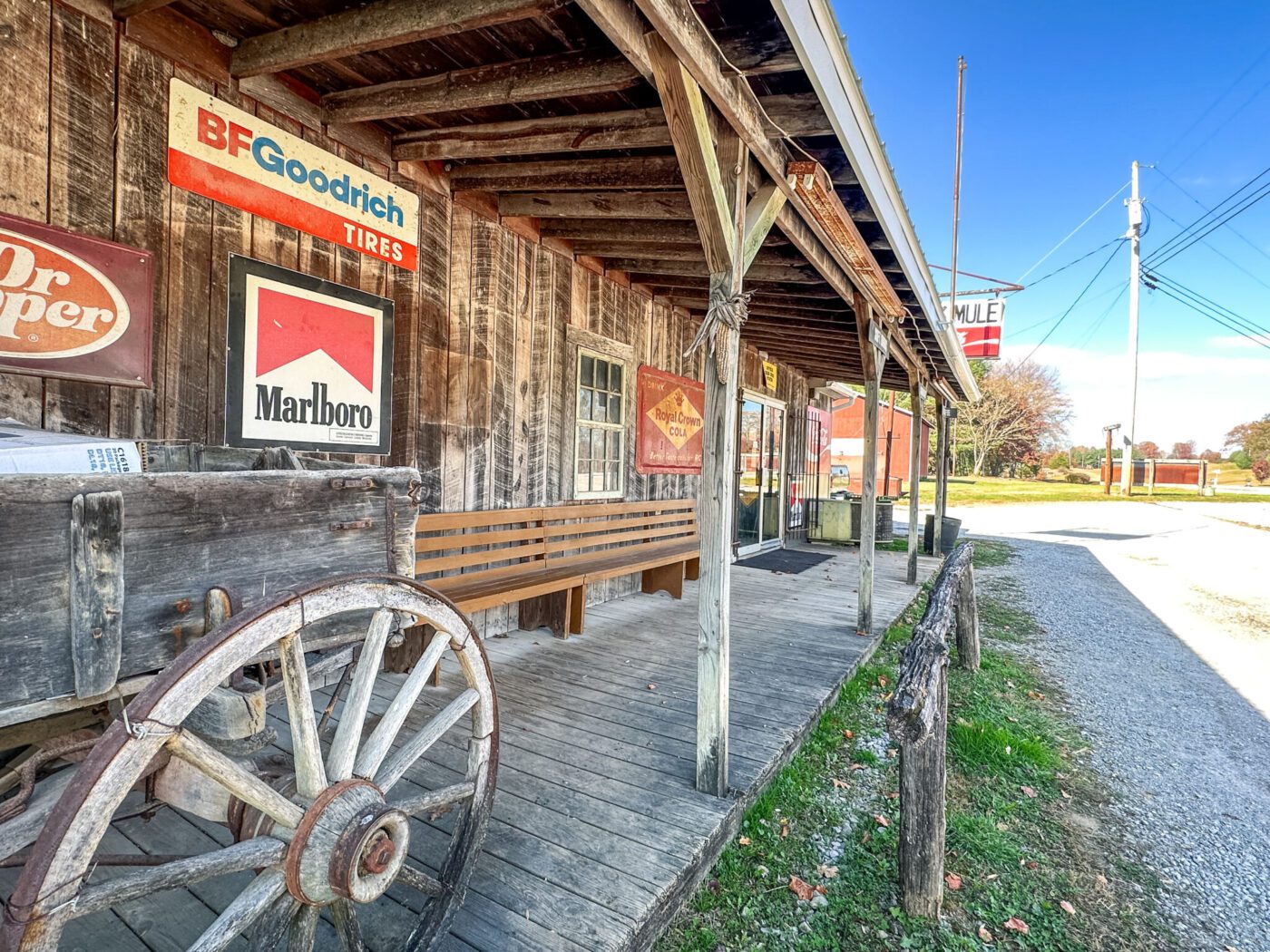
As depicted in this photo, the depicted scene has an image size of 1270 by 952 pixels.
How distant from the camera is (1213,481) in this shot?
105ft

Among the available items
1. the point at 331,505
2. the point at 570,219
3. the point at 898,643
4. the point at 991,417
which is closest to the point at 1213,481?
the point at 991,417

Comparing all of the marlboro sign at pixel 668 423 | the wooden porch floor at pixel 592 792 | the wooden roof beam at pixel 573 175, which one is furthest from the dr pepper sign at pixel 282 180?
the marlboro sign at pixel 668 423

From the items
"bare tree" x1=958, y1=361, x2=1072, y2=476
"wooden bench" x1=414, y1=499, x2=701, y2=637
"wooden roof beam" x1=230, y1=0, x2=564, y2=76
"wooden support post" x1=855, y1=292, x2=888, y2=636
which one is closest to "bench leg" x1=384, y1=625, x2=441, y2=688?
"wooden bench" x1=414, y1=499, x2=701, y2=637

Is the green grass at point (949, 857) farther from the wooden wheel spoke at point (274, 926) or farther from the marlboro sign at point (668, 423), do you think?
the marlboro sign at point (668, 423)

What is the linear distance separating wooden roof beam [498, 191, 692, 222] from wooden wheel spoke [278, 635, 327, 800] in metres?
2.82

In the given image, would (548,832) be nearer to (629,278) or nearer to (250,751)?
(250,751)

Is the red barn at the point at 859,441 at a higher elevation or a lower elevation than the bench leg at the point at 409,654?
higher

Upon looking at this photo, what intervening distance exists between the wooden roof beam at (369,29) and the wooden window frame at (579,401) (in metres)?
2.38

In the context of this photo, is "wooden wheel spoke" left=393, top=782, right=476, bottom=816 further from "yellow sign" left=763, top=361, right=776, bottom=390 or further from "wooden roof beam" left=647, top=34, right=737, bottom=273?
"yellow sign" left=763, top=361, right=776, bottom=390

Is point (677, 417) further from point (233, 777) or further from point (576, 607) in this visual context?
point (233, 777)

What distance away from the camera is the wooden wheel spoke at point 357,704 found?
1.30m

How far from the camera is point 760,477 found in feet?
27.5

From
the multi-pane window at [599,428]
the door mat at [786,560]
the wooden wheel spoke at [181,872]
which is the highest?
the multi-pane window at [599,428]

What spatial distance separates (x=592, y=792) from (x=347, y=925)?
1103mm
